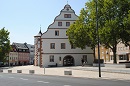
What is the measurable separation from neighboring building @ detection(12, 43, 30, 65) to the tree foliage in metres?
83.7

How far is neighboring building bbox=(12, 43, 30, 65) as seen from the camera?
129750 mm

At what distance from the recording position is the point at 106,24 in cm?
4147

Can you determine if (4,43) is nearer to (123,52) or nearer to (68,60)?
(68,60)

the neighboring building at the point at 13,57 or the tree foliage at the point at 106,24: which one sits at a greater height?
the tree foliage at the point at 106,24

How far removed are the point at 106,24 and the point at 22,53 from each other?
98.1 metres

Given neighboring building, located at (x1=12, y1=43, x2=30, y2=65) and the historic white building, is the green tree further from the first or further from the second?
neighboring building, located at (x1=12, y1=43, x2=30, y2=65)

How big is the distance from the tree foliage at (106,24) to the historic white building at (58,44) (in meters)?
9.75

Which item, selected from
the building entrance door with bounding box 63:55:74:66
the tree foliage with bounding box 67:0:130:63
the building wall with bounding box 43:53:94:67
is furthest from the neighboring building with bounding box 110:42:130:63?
the tree foliage with bounding box 67:0:130:63

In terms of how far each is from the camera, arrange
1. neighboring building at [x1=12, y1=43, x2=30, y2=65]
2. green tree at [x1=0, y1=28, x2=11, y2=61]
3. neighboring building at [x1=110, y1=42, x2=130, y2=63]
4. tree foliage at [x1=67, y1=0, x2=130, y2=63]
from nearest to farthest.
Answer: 1. tree foliage at [x1=67, y1=0, x2=130, y2=63]
2. green tree at [x1=0, y1=28, x2=11, y2=61]
3. neighboring building at [x1=110, y1=42, x2=130, y2=63]
4. neighboring building at [x1=12, y1=43, x2=30, y2=65]

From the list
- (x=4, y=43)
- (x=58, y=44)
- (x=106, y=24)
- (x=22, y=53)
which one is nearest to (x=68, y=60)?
(x=58, y=44)

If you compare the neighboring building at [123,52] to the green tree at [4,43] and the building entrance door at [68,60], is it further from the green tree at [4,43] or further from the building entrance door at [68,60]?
the green tree at [4,43]

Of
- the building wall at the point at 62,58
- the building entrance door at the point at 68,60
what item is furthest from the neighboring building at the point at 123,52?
the building entrance door at the point at 68,60

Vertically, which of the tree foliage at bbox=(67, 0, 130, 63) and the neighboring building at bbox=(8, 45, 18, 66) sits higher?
the tree foliage at bbox=(67, 0, 130, 63)

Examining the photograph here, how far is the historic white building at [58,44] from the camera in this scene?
59.3m
